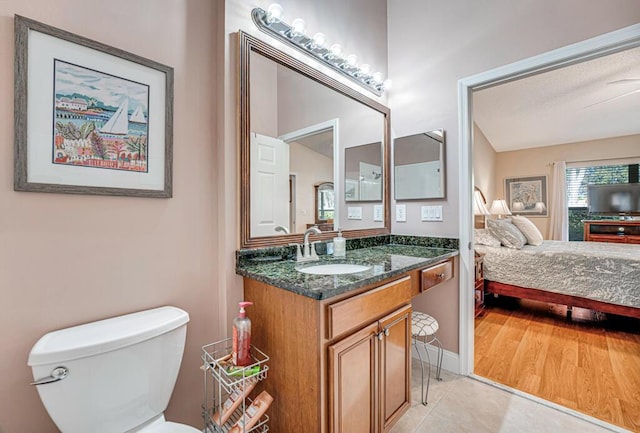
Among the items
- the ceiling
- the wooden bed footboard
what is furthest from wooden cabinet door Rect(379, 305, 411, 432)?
the ceiling

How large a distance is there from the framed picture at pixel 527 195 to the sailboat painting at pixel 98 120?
6.80m

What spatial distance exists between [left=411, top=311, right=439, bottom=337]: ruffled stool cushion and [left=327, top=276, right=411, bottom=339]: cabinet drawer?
1.27ft

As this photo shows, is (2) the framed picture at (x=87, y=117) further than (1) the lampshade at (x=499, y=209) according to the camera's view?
No

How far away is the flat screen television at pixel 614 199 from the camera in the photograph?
5.03 meters

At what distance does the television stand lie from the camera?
486cm

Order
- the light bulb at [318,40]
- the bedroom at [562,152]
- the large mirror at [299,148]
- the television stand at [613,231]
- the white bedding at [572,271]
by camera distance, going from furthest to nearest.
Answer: the television stand at [613,231] < the white bedding at [572,271] < the bedroom at [562,152] < the light bulb at [318,40] < the large mirror at [299,148]

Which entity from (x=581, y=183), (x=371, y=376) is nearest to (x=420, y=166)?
(x=371, y=376)

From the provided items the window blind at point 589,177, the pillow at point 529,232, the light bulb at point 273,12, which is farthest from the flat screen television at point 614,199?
the light bulb at point 273,12

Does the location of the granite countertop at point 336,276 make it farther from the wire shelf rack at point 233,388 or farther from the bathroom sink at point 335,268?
the wire shelf rack at point 233,388

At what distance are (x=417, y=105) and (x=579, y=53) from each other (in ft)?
3.08

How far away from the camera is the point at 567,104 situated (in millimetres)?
3738

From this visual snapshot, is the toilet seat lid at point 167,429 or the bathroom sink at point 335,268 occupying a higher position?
the bathroom sink at point 335,268

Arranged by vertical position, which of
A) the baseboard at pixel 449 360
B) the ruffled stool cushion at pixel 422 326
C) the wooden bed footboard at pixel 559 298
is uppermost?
the ruffled stool cushion at pixel 422 326

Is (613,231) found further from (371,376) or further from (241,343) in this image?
(241,343)
